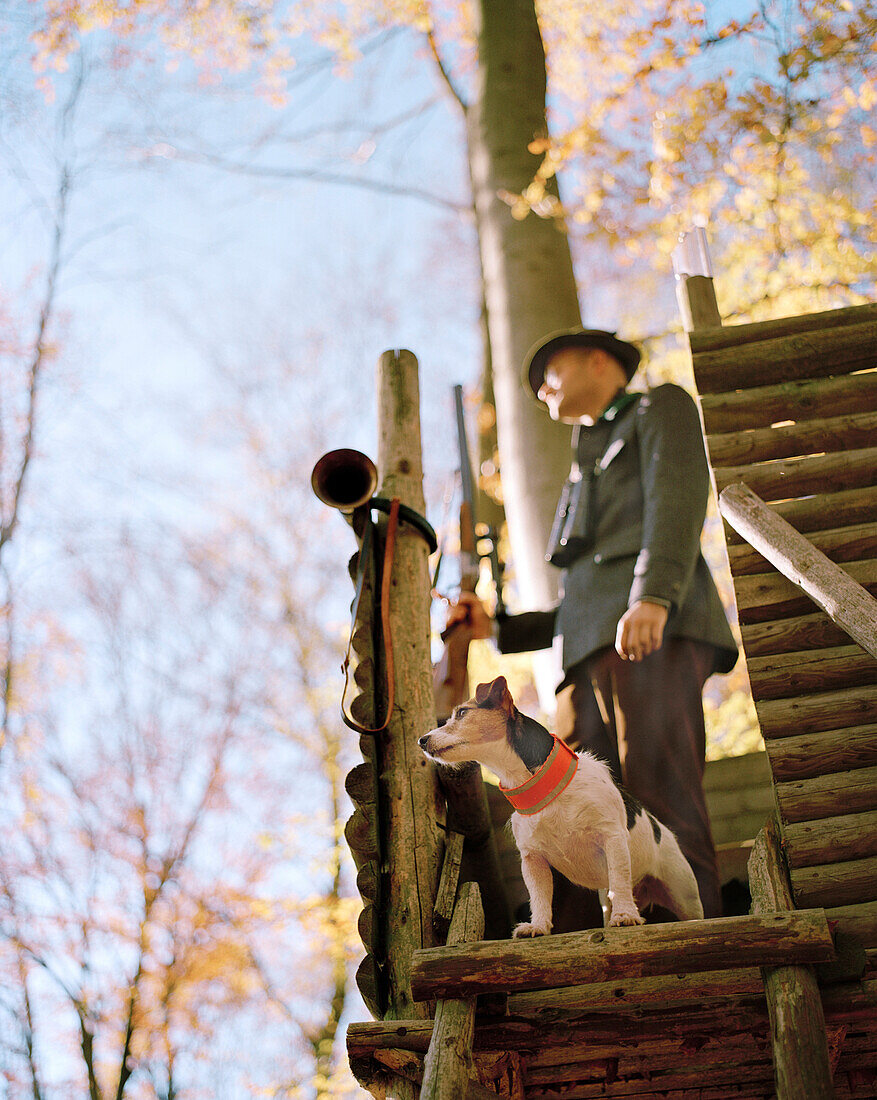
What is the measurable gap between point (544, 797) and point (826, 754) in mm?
1382

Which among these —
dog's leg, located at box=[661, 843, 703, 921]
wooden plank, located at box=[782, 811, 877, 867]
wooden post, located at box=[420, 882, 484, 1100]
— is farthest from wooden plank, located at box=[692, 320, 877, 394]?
wooden post, located at box=[420, 882, 484, 1100]

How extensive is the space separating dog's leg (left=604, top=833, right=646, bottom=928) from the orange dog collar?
263 mm

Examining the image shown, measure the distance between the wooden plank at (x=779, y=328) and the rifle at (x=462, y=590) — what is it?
1.97m

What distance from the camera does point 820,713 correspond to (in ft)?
14.3

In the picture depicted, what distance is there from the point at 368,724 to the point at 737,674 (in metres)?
8.94

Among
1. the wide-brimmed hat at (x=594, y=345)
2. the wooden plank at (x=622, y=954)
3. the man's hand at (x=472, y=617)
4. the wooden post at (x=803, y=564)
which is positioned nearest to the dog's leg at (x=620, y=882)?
the wooden plank at (x=622, y=954)

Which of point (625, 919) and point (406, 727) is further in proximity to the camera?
point (406, 727)

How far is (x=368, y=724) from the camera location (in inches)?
185

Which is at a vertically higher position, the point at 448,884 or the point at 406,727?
the point at 406,727

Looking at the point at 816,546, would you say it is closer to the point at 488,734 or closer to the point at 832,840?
the point at 832,840

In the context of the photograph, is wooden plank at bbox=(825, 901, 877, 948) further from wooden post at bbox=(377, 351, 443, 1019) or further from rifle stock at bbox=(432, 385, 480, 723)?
rifle stock at bbox=(432, 385, 480, 723)

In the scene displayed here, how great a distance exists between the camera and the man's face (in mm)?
5660

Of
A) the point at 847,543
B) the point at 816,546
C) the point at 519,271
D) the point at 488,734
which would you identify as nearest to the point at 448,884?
the point at 488,734

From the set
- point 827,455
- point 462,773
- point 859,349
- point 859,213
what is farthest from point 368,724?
point 859,213
